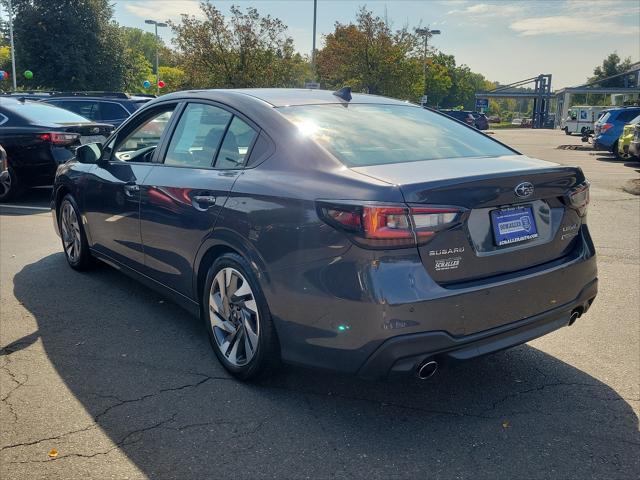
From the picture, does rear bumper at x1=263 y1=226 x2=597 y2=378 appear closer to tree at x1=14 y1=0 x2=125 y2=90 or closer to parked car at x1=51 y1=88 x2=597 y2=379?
parked car at x1=51 y1=88 x2=597 y2=379

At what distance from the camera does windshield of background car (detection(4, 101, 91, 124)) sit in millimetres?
9633

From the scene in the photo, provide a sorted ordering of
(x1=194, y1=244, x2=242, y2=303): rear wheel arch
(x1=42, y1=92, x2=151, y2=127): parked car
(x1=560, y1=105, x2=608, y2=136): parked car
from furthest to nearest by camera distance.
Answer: (x1=560, y1=105, x2=608, y2=136): parked car → (x1=42, y1=92, x2=151, y2=127): parked car → (x1=194, y1=244, x2=242, y2=303): rear wheel arch

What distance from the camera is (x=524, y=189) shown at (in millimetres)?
2959

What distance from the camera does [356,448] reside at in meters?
2.82

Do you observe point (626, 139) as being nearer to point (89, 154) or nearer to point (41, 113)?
point (41, 113)

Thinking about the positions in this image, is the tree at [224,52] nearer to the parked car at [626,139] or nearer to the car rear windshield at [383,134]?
the parked car at [626,139]

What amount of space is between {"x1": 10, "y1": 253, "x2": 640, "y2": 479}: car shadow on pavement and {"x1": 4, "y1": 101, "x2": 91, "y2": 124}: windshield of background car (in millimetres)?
6601

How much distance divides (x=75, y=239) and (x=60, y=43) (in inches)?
1664

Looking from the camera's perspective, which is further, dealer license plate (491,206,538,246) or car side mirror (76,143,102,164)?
car side mirror (76,143,102,164)

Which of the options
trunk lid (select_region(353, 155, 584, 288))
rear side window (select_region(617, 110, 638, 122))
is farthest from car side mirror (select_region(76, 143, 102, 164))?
rear side window (select_region(617, 110, 638, 122))

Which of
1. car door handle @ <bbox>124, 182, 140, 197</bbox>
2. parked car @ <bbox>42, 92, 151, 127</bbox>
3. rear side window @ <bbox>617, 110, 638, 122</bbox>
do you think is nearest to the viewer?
car door handle @ <bbox>124, 182, 140, 197</bbox>

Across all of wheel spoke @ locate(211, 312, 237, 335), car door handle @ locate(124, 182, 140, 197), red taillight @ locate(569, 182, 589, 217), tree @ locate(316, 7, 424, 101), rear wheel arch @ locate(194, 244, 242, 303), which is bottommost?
wheel spoke @ locate(211, 312, 237, 335)

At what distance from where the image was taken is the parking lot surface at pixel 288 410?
8.86 feet

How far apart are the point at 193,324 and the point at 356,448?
197 centimetres
